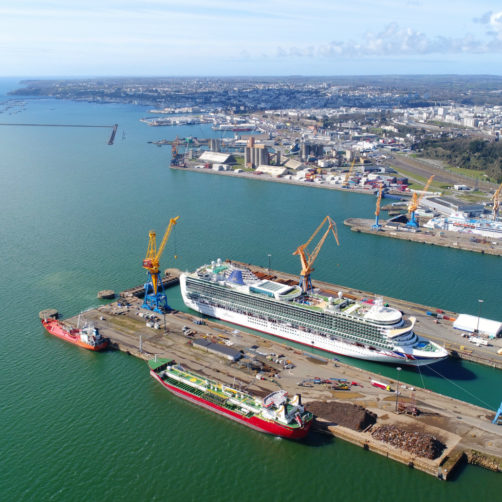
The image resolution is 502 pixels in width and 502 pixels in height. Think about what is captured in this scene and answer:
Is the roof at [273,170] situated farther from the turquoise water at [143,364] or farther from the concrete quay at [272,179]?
the turquoise water at [143,364]

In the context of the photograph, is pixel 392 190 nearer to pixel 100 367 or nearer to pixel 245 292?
pixel 245 292

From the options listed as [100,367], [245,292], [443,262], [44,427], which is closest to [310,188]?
[443,262]

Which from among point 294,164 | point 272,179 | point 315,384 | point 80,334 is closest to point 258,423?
point 315,384

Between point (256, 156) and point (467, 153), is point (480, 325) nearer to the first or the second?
point (256, 156)

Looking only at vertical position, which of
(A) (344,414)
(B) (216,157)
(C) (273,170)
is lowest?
(C) (273,170)

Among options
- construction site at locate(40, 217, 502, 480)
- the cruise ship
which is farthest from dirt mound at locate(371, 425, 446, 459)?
the cruise ship

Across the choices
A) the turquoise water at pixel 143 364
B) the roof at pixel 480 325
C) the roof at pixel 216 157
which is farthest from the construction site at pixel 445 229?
the roof at pixel 216 157
